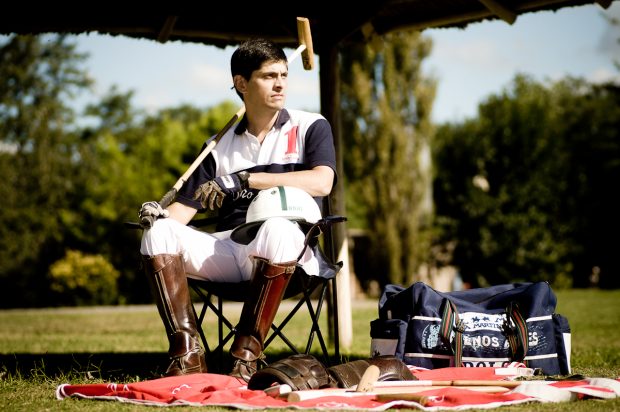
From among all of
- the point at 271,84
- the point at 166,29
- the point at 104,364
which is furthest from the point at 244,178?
the point at 166,29

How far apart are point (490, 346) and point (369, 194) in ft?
57.9

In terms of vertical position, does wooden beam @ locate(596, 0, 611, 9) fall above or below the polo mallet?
above

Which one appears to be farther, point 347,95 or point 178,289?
point 347,95

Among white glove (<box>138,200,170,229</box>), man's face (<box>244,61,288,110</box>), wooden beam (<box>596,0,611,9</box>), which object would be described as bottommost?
white glove (<box>138,200,170,229</box>)

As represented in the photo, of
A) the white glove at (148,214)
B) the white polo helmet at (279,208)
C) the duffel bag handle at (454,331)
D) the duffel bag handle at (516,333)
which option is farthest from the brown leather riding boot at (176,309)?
the duffel bag handle at (516,333)

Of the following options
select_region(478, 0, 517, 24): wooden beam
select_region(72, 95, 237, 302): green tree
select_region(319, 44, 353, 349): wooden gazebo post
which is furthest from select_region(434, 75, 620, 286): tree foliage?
select_region(478, 0, 517, 24): wooden beam

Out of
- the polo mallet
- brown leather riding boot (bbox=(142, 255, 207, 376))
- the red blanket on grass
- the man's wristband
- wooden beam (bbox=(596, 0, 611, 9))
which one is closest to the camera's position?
the red blanket on grass

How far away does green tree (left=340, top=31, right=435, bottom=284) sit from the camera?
2159 centimetres

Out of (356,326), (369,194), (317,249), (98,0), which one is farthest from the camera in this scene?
(369,194)

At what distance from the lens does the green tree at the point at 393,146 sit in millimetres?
21594

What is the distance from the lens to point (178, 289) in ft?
12.7

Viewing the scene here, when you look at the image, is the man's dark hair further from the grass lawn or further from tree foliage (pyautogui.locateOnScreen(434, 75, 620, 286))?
tree foliage (pyautogui.locateOnScreen(434, 75, 620, 286))

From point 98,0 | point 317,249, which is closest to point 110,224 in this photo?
point 98,0

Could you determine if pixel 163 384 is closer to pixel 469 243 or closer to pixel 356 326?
pixel 356 326
